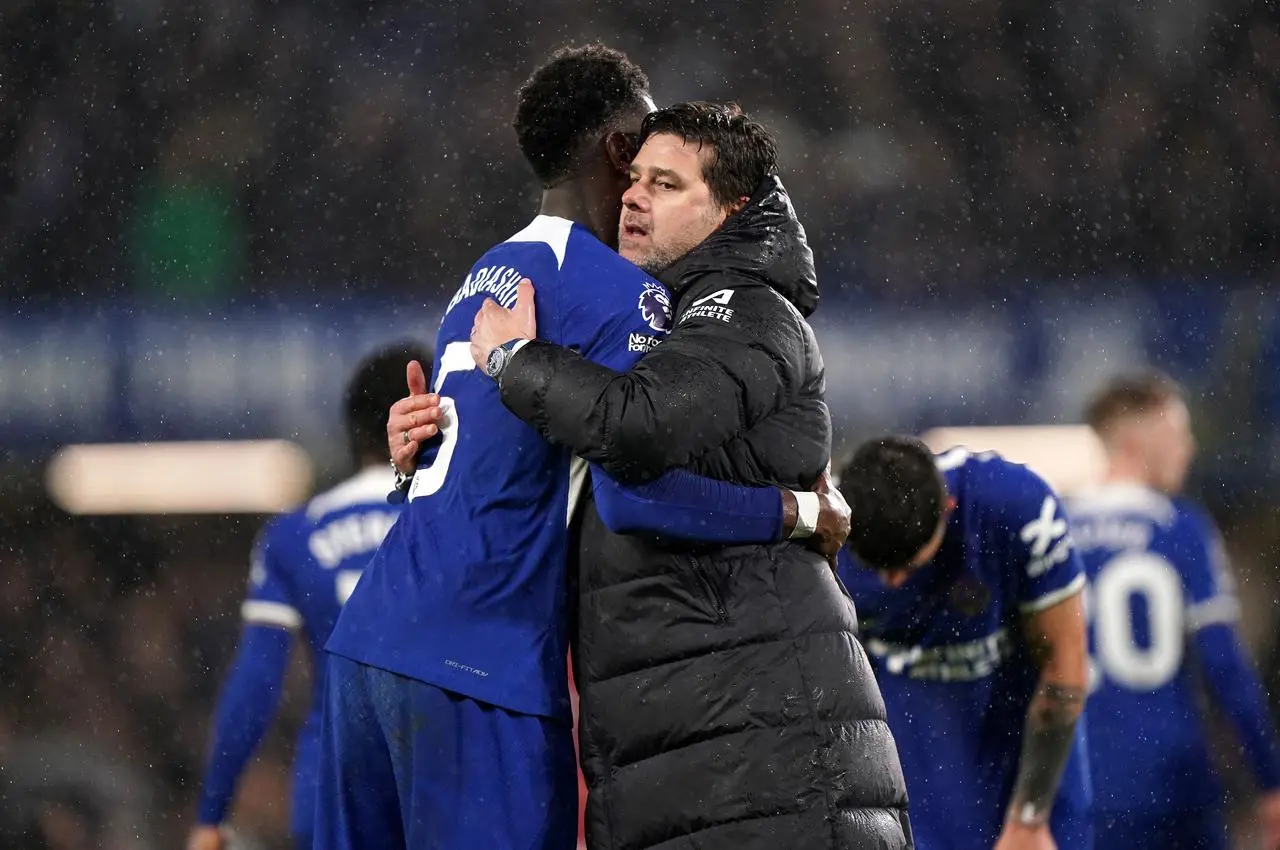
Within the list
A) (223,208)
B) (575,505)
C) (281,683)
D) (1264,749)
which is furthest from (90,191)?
(575,505)

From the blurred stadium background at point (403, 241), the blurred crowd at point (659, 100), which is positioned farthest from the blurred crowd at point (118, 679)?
the blurred crowd at point (659, 100)

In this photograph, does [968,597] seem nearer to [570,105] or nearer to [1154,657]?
[1154,657]

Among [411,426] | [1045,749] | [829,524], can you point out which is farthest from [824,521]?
[1045,749]

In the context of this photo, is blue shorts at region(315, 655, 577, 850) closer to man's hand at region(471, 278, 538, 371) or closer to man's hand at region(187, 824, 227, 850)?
man's hand at region(471, 278, 538, 371)

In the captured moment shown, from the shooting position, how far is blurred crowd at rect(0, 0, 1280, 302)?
25.6 ft

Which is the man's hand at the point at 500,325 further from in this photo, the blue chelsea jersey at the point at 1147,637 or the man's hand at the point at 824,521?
the blue chelsea jersey at the point at 1147,637

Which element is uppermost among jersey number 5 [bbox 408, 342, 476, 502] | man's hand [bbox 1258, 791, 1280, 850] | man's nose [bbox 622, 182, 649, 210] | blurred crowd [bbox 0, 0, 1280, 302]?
blurred crowd [bbox 0, 0, 1280, 302]

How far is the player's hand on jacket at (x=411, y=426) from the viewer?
233cm

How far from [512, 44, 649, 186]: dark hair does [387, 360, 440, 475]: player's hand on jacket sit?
1.37 ft

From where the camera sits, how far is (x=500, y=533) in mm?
2213

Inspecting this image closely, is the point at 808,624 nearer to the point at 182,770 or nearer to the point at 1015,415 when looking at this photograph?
the point at 1015,415

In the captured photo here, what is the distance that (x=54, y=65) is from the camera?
29.4 ft

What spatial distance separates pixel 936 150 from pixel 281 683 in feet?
16.3

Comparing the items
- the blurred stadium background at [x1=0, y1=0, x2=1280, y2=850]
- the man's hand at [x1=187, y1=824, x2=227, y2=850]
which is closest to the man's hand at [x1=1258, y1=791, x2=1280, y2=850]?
the blurred stadium background at [x1=0, y1=0, x2=1280, y2=850]
